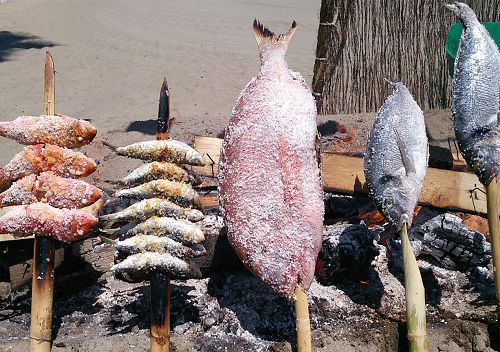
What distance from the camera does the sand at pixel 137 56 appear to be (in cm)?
844

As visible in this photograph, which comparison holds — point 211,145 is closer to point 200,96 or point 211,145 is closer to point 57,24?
point 200,96

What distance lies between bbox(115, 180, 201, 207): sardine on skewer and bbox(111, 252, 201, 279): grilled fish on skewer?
1.09 ft

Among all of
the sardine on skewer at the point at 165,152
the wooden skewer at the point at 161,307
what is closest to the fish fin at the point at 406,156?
the sardine on skewer at the point at 165,152

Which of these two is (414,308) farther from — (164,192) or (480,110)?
(164,192)

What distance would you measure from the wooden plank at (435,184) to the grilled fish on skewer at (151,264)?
1486 mm

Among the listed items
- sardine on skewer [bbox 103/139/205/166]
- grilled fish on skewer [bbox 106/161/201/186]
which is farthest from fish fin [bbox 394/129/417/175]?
grilled fish on skewer [bbox 106/161/201/186]

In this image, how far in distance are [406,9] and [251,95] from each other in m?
4.70

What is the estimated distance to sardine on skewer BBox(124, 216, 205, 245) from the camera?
2.73 meters

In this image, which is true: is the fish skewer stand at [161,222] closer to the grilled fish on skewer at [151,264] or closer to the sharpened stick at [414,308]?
the grilled fish on skewer at [151,264]

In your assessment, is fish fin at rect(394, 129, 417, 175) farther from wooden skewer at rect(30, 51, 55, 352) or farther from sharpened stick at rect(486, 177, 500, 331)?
wooden skewer at rect(30, 51, 55, 352)

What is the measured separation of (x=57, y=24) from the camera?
1531 centimetres

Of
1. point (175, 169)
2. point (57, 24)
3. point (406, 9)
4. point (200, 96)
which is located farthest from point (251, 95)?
point (57, 24)

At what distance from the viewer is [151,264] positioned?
2.65m

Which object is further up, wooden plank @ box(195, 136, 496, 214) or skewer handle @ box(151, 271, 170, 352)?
wooden plank @ box(195, 136, 496, 214)
